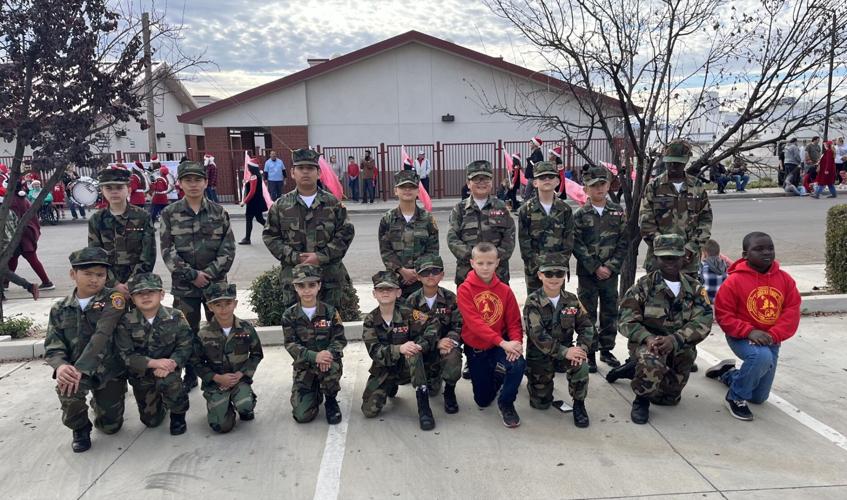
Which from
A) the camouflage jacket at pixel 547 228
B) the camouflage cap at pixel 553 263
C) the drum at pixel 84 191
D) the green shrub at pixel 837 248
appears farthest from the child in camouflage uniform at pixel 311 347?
the drum at pixel 84 191

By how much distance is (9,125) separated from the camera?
518 cm

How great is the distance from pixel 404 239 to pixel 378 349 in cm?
110

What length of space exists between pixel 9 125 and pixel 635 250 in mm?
6114

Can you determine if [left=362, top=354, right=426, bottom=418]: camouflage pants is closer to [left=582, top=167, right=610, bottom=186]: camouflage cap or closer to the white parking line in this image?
[left=582, top=167, right=610, bottom=186]: camouflage cap

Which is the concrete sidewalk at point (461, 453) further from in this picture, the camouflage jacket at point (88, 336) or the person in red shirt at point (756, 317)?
the camouflage jacket at point (88, 336)

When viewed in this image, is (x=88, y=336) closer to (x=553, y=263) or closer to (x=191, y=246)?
(x=191, y=246)

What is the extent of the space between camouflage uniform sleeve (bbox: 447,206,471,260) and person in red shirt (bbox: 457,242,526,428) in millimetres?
489

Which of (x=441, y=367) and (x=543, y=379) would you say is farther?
(x=441, y=367)

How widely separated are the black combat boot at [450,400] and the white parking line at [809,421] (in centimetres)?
233

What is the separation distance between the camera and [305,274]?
14.1 feet

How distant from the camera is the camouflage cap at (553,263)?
167 inches

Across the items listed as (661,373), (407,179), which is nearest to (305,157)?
(407,179)

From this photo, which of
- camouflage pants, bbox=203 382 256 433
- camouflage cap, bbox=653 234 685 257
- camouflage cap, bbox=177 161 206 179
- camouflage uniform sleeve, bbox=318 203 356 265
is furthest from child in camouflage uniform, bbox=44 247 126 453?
camouflage cap, bbox=653 234 685 257

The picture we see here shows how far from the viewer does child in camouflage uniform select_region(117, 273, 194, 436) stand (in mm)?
4031
